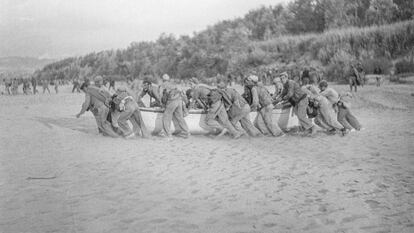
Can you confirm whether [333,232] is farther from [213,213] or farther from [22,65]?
[22,65]

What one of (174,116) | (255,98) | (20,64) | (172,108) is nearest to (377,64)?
(255,98)

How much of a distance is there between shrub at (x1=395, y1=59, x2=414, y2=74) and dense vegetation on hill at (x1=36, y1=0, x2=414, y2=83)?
500mm

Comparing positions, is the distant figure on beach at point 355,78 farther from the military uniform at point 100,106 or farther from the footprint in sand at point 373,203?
the footprint in sand at point 373,203

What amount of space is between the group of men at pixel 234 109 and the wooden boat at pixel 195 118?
0.14 m

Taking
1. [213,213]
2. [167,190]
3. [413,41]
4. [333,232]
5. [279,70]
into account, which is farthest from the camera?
[279,70]

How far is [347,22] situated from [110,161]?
1163 inches

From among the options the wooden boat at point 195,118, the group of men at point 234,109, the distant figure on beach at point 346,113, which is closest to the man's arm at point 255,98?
the group of men at point 234,109

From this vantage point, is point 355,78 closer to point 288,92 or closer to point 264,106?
point 288,92

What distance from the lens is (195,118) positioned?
11.2 meters

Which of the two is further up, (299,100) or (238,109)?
(299,100)

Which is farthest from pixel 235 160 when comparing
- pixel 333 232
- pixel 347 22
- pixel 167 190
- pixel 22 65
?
pixel 22 65

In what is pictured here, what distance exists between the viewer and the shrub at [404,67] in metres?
19.2

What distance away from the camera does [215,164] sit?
25.5 ft

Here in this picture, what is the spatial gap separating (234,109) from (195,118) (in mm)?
1128
